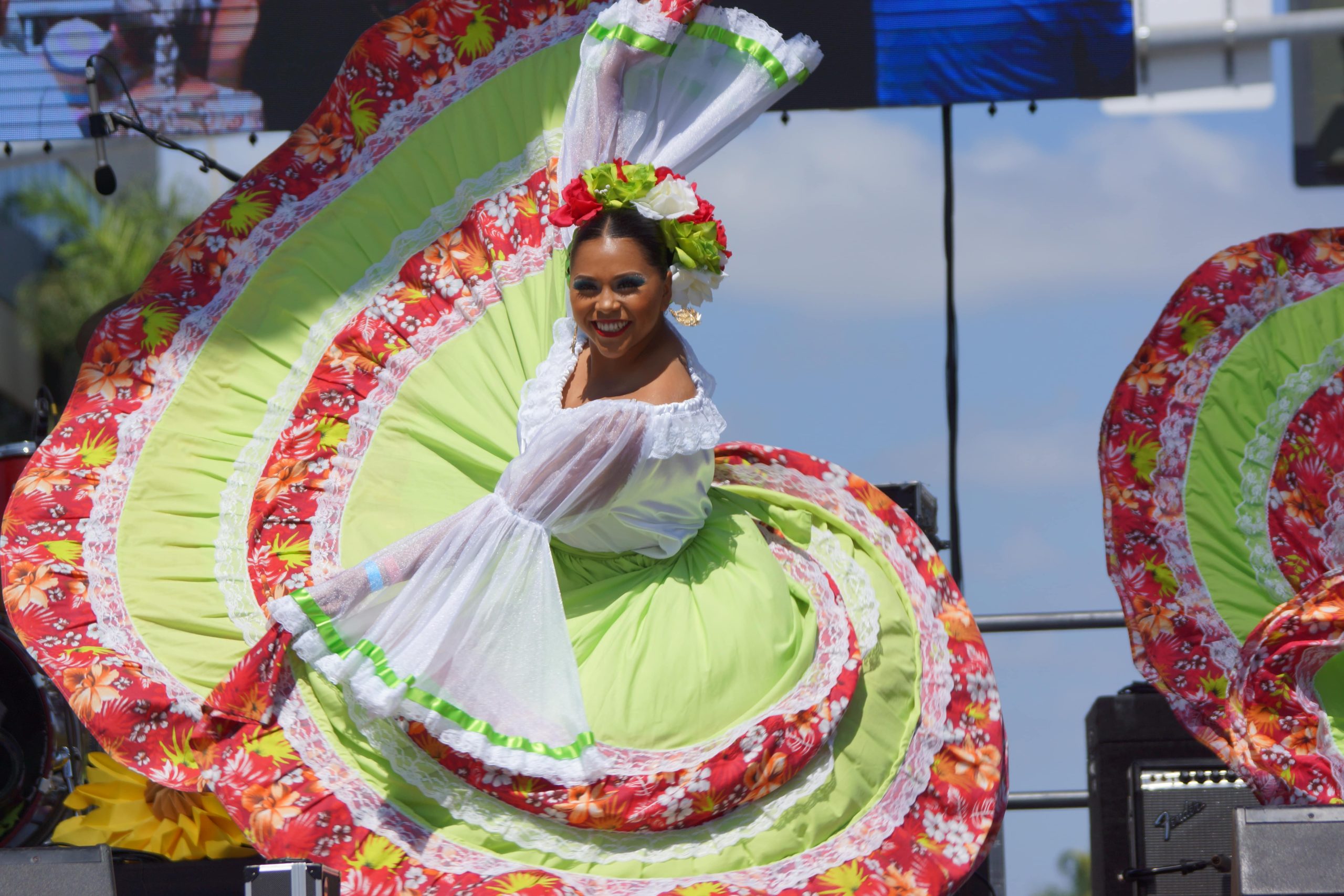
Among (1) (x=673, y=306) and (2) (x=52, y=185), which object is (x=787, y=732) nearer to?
(1) (x=673, y=306)

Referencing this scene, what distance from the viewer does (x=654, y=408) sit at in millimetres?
2539

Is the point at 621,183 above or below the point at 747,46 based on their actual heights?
below

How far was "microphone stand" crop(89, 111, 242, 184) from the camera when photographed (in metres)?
3.80

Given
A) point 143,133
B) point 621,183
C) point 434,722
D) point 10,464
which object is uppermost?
point 143,133

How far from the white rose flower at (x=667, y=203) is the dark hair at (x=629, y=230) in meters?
0.02

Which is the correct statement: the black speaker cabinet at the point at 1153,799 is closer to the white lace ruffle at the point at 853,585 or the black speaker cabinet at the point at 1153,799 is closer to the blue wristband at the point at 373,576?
the white lace ruffle at the point at 853,585

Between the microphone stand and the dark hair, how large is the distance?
1.36 m

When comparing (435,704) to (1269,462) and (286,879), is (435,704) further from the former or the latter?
(1269,462)

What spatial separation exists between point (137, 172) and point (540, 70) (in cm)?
416

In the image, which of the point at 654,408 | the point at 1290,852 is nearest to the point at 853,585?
the point at 654,408

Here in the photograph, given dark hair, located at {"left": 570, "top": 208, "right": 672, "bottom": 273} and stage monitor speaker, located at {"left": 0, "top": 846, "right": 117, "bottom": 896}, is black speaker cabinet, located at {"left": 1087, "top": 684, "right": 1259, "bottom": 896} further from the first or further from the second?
stage monitor speaker, located at {"left": 0, "top": 846, "right": 117, "bottom": 896}

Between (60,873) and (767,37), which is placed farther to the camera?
(767,37)

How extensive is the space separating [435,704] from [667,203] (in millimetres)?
865

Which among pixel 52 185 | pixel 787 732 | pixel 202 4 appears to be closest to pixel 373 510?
pixel 787 732
